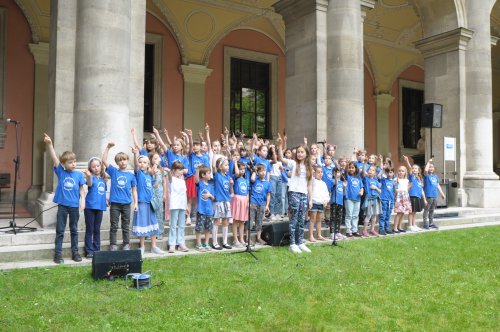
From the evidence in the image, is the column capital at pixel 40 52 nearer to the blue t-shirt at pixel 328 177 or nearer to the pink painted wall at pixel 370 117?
the blue t-shirt at pixel 328 177

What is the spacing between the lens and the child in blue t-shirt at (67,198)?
6.33 metres

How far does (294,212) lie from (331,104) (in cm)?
457

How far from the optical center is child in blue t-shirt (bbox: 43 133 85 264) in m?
6.33

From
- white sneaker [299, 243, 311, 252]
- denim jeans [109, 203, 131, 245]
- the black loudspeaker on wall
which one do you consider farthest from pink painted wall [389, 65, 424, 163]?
denim jeans [109, 203, 131, 245]

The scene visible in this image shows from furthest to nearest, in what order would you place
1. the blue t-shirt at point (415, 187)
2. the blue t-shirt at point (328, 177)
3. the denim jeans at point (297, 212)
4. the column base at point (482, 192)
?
the column base at point (482, 192), the blue t-shirt at point (415, 187), the blue t-shirt at point (328, 177), the denim jeans at point (297, 212)

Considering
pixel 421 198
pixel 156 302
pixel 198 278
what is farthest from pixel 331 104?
pixel 156 302

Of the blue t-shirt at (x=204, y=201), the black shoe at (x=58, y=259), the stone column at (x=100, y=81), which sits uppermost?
the stone column at (x=100, y=81)

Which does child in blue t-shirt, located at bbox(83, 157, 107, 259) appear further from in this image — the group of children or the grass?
the grass

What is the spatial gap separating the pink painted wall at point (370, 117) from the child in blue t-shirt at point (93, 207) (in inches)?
673

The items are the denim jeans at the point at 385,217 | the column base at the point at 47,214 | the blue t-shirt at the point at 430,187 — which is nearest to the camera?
the column base at the point at 47,214

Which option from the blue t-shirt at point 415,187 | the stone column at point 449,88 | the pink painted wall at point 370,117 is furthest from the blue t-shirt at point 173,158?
the pink painted wall at point 370,117

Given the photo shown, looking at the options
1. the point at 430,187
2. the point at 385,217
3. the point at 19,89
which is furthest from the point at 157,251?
the point at 19,89

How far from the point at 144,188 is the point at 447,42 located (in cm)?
1154

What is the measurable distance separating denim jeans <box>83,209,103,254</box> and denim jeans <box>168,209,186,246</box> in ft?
3.50
